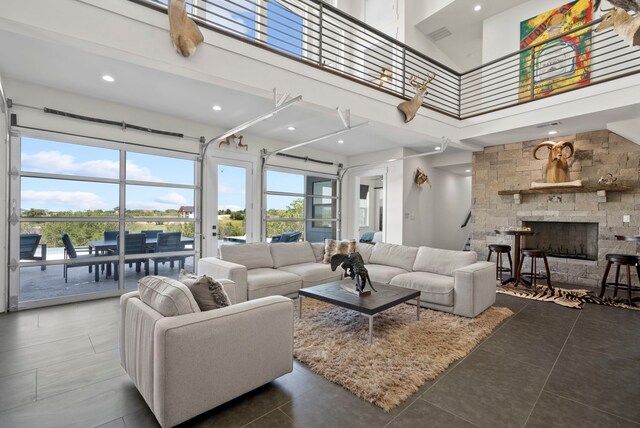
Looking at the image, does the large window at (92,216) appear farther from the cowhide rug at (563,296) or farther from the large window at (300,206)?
the cowhide rug at (563,296)

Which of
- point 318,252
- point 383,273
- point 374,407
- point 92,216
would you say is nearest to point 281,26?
point 318,252

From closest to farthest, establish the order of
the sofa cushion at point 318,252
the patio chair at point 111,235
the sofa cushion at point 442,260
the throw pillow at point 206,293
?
the throw pillow at point 206,293 → the sofa cushion at point 442,260 → the patio chair at point 111,235 → the sofa cushion at point 318,252

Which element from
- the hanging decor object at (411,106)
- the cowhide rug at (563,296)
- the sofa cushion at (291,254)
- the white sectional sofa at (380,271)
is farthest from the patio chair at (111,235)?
the cowhide rug at (563,296)

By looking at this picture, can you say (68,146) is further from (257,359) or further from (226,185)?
(257,359)

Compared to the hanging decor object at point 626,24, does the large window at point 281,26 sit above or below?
above

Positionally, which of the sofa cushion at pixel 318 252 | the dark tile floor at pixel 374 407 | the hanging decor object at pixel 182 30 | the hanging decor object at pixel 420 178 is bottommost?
the dark tile floor at pixel 374 407

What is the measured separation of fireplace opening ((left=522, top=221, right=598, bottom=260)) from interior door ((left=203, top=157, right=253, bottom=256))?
18.2ft

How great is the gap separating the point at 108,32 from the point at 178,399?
3007mm

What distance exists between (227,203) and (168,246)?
1.24 meters

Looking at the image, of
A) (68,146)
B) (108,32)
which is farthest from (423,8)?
(68,146)

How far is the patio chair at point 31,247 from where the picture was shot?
3945mm

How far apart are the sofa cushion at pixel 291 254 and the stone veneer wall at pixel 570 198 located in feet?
13.2

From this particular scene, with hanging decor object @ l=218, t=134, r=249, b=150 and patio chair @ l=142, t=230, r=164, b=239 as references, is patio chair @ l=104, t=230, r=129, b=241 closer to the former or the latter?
patio chair @ l=142, t=230, r=164, b=239

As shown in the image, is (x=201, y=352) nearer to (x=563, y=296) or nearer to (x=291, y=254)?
(x=291, y=254)
